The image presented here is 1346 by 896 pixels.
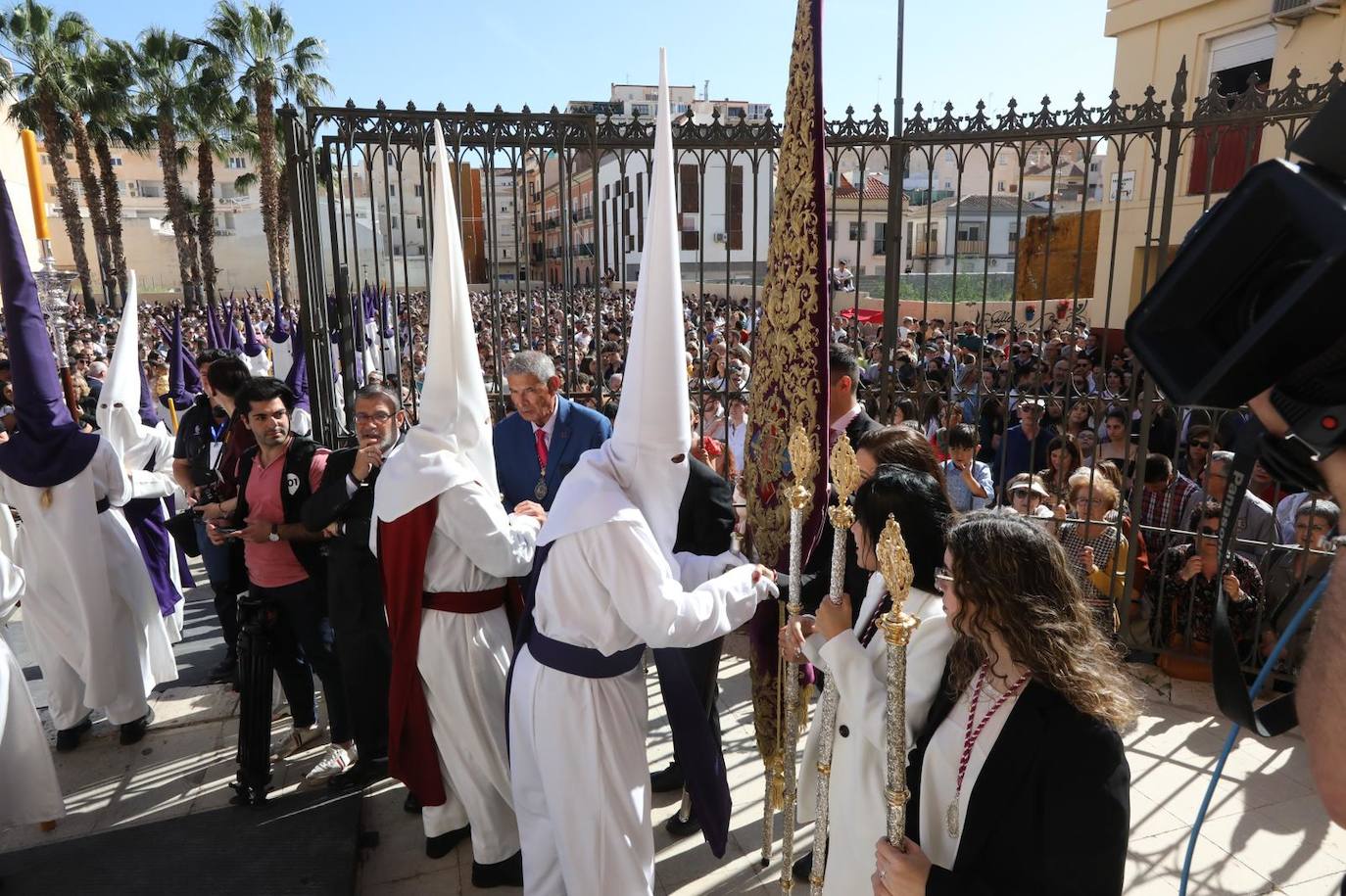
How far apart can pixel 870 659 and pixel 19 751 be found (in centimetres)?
361

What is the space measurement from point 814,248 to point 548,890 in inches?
92.0

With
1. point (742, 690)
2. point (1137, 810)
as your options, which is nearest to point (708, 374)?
point (742, 690)

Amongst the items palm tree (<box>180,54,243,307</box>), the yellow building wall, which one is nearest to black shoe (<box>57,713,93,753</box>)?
the yellow building wall

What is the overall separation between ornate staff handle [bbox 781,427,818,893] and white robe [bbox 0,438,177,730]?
373 centimetres

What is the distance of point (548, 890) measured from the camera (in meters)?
2.89

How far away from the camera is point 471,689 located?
345 cm

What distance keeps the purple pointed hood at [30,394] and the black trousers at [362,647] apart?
5.29 feet

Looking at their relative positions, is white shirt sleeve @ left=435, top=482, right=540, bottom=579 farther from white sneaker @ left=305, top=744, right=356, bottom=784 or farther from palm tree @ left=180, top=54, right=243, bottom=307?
palm tree @ left=180, top=54, right=243, bottom=307

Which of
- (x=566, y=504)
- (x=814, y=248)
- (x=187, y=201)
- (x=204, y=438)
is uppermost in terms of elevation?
(x=187, y=201)

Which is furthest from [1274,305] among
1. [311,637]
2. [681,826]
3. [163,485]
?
[163,485]

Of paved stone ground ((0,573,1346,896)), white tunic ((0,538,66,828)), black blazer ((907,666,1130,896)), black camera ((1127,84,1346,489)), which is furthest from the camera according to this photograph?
white tunic ((0,538,66,828))

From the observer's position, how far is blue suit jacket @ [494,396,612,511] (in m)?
4.19

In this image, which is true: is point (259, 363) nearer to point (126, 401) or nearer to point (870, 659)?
point (126, 401)

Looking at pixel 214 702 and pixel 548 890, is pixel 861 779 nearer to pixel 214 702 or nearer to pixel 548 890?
pixel 548 890
